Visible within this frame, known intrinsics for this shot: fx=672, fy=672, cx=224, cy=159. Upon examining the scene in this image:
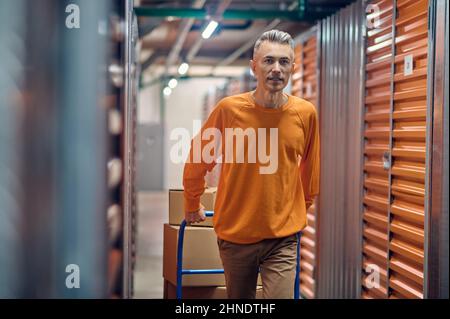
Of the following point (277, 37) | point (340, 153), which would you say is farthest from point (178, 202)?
point (340, 153)

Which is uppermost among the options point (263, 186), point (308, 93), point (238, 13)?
point (238, 13)

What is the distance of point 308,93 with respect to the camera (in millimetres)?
7449

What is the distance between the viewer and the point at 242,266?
3.67 metres

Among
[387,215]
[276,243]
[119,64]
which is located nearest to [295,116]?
[276,243]

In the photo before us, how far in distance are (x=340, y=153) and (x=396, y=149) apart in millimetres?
1202

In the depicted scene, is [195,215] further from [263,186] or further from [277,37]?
[277,37]

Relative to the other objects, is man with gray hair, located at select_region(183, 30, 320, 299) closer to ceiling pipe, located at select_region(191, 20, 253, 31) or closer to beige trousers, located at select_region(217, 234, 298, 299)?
beige trousers, located at select_region(217, 234, 298, 299)

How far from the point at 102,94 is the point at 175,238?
1.25m

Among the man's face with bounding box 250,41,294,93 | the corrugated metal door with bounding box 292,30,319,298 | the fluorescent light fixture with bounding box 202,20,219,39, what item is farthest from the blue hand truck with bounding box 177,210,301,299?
the corrugated metal door with bounding box 292,30,319,298

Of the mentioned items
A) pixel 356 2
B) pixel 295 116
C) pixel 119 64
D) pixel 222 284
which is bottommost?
pixel 222 284

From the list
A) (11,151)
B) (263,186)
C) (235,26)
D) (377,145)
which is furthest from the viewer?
(235,26)

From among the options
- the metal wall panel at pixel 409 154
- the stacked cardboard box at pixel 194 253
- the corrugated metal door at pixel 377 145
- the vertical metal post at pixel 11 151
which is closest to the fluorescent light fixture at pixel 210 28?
the corrugated metal door at pixel 377 145

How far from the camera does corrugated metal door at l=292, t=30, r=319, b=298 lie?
282 inches

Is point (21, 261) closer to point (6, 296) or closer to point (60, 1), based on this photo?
point (6, 296)
